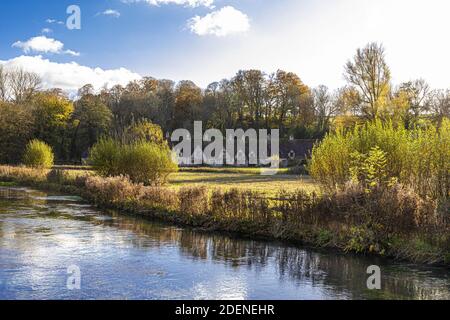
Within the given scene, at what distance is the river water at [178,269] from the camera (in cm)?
1145

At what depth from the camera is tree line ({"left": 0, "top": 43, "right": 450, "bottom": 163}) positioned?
230 feet

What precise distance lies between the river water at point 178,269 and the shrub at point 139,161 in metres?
12.4

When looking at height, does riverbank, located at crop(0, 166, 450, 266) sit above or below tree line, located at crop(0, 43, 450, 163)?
below

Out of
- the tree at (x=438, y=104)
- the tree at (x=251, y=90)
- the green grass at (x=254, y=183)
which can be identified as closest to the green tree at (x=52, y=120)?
the tree at (x=251, y=90)

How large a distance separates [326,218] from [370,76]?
1315 inches

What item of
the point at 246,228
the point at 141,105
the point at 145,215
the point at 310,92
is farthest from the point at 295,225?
the point at 310,92

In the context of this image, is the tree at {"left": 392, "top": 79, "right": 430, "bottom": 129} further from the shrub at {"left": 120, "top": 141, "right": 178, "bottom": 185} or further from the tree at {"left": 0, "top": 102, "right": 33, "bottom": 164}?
the tree at {"left": 0, "top": 102, "right": 33, "bottom": 164}

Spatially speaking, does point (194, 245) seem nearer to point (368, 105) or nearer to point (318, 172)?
point (318, 172)

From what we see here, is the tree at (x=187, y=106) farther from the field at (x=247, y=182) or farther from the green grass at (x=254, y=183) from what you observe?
the green grass at (x=254, y=183)

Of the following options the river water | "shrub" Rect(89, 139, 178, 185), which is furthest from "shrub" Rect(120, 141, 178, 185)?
the river water

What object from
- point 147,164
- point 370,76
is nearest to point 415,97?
point 370,76

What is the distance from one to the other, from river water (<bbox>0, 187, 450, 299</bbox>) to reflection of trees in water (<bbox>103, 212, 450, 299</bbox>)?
0.08 feet

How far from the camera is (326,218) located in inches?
674

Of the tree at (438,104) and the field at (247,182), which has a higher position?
the tree at (438,104)
